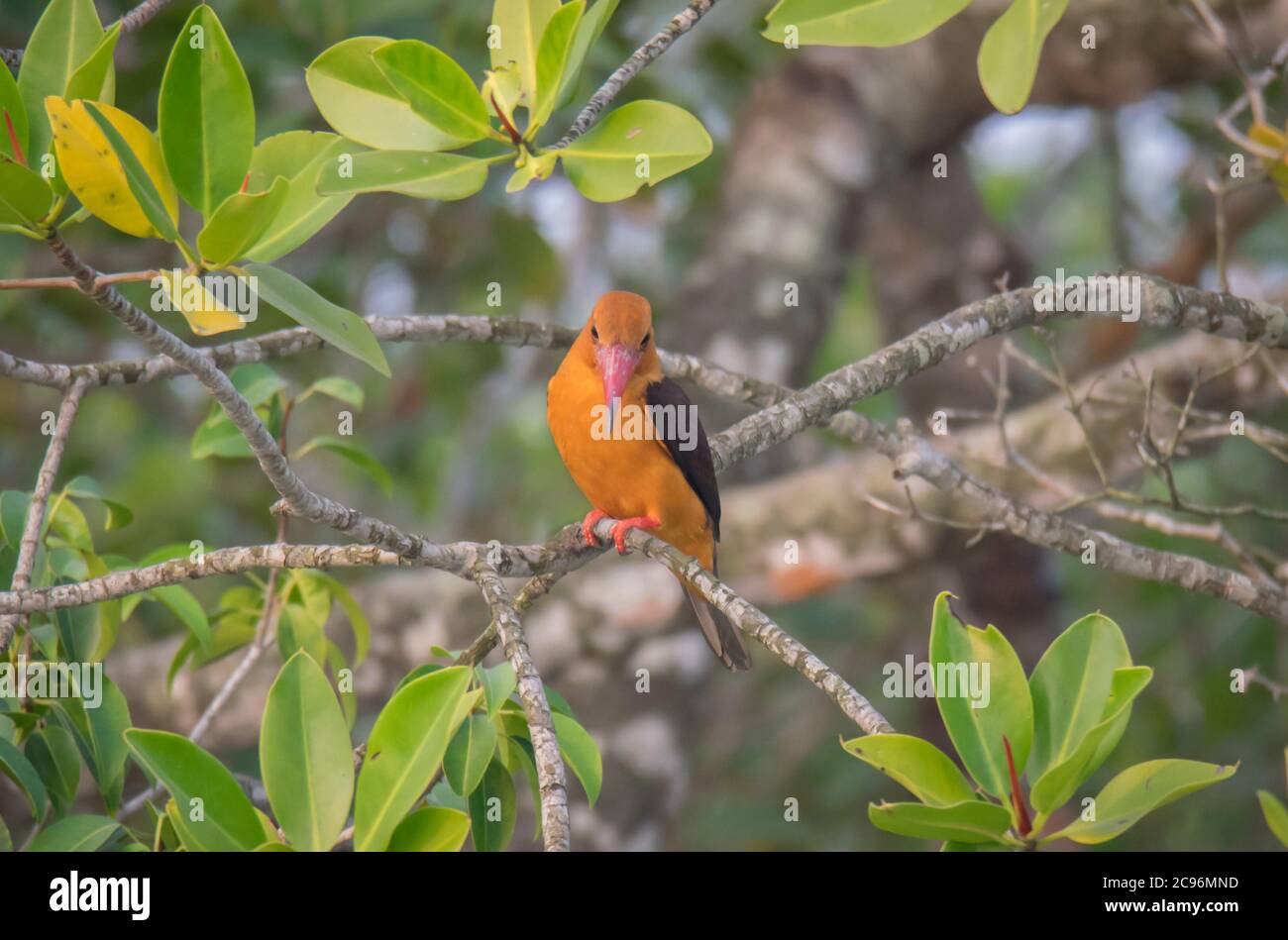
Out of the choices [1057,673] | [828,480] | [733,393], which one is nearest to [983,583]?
[828,480]

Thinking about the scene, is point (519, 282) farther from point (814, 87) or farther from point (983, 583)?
point (983, 583)

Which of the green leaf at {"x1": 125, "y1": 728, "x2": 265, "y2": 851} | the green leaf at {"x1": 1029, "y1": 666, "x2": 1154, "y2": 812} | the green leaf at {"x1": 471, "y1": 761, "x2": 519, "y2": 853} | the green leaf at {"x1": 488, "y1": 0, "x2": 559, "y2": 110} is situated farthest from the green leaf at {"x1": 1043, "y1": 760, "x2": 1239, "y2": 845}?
the green leaf at {"x1": 488, "y1": 0, "x2": 559, "y2": 110}

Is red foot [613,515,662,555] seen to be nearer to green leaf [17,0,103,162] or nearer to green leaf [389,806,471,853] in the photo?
green leaf [389,806,471,853]

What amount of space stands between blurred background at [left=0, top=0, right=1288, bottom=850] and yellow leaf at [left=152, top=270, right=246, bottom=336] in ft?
5.98

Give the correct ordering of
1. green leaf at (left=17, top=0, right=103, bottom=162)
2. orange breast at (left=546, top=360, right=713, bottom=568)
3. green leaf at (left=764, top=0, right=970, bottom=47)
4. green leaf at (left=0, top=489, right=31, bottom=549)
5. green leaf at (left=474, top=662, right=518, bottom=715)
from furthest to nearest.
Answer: orange breast at (left=546, top=360, right=713, bottom=568), green leaf at (left=0, top=489, right=31, bottom=549), green leaf at (left=764, top=0, right=970, bottom=47), green leaf at (left=17, top=0, right=103, bottom=162), green leaf at (left=474, top=662, right=518, bottom=715)

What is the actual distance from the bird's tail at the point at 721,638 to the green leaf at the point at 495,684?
148 centimetres

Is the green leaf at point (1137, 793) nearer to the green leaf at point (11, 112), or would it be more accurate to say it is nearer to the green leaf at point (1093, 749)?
the green leaf at point (1093, 749)

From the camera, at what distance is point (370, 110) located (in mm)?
2043

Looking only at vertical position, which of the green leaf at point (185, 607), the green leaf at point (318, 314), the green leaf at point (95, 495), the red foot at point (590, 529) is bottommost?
the green leaf at point (185, 607)

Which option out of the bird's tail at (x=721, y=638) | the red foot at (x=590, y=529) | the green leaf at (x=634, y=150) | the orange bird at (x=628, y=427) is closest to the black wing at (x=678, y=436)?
the orange bird at (x=628, y=427)

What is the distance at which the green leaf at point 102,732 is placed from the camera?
2145 millimetres

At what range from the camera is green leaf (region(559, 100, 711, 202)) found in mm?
1920

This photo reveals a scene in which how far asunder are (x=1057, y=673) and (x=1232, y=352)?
6.92 feet

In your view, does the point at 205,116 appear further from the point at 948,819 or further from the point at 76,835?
the point at 948,819
